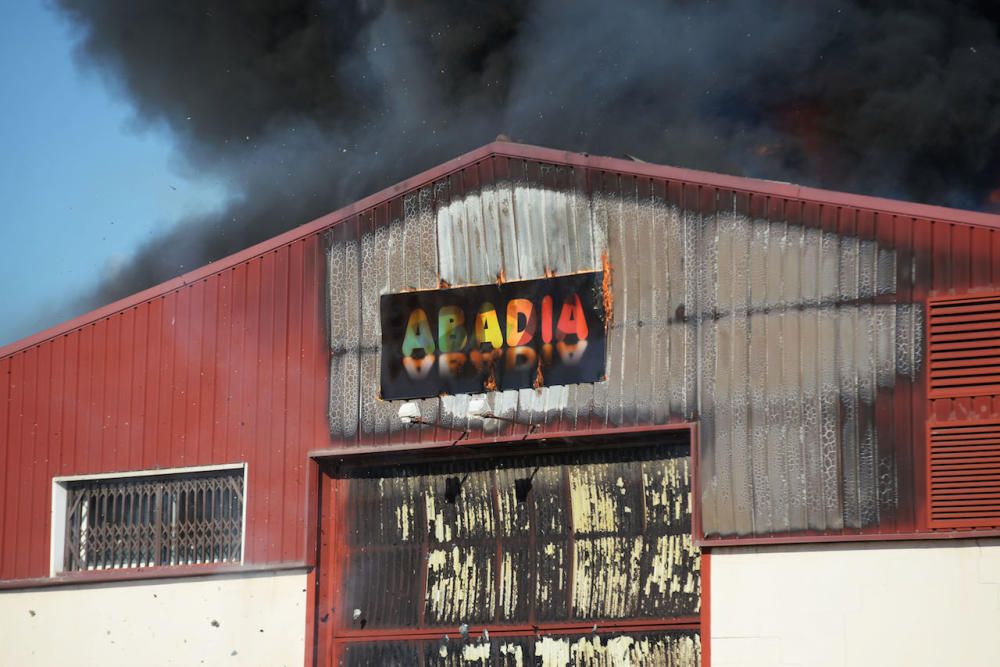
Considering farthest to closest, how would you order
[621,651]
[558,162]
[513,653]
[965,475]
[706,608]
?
[558,162], [513,653], [621,651], [706,608], [965,475]

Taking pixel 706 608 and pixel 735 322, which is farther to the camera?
pixel 735 322

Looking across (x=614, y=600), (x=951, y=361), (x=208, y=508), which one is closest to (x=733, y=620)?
(x=614, y=600)

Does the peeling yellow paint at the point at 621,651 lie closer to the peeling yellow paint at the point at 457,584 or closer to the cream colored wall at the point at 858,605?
the cream colored wall at the point at 858,605

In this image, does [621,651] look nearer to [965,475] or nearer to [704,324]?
[704,324]

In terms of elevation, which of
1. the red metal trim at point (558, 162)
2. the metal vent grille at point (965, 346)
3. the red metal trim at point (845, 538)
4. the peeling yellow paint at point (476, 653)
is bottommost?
the peeling yellow paint at point (476, 653)

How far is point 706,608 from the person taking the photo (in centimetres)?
1560

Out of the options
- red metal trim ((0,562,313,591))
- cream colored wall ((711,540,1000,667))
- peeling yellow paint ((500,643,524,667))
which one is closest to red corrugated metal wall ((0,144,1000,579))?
red metal trim ((0,562,313,591))

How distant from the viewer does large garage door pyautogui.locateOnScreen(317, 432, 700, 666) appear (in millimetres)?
16438

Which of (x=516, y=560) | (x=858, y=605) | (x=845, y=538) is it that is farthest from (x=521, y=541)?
(x=858, y=605)

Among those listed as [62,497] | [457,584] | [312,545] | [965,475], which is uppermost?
[965,475]

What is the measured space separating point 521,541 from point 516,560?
0.22m

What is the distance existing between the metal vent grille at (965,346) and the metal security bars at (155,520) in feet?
27.3

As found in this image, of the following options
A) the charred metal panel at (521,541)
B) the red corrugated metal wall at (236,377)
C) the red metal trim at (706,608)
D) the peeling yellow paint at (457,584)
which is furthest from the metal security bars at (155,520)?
the red metal trim at (706,608)

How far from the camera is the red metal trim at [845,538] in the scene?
14.5m
